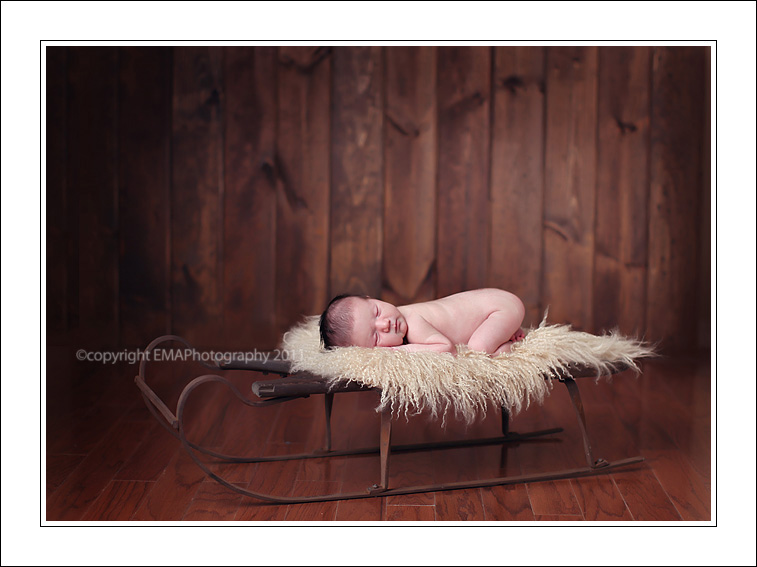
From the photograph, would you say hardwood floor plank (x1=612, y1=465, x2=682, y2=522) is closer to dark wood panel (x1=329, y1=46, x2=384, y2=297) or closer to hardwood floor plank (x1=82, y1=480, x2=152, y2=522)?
hardwood floor plank (x1=82, y1=480, x2=152, y2=522)

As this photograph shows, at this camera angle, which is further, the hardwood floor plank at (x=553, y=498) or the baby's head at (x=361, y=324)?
the baby's head at (x=361, y=324)

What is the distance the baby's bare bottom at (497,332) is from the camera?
215 centimetres

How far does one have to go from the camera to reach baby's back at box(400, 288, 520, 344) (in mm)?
2207

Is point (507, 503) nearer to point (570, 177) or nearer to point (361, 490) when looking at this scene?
point (361, 490)

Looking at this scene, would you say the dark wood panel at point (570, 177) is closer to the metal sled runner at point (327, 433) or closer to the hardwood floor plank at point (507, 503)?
the metal sled runner at point (327, 433)

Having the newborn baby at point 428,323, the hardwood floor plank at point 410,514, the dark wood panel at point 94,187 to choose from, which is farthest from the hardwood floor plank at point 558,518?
the dark wood panel at point 94,187

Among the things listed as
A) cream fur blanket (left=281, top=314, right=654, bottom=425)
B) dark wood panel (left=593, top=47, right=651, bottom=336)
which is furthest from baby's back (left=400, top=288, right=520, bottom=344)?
dark wood panel (left=593, top=47, right=651, bottom=336)

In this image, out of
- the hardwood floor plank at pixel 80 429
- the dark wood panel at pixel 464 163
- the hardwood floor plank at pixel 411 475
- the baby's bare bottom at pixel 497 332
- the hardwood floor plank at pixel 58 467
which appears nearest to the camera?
the hardwood floor plank at pixel 411 475

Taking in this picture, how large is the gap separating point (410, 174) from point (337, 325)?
1.78 meters

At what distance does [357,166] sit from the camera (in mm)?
3723

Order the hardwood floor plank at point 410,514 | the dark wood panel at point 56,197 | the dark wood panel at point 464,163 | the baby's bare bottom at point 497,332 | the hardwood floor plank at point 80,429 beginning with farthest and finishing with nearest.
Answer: the dark wood panel at point 464,163 < the dark wood panel at point 56,197 < the hardwood floor plank at point 80,429 < the baby's bare bottom at point 497,332 < the hardwood floor plank at point 410,514

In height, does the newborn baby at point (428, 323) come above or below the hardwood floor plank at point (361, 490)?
above

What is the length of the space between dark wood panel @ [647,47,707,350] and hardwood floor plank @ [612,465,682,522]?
182 cm

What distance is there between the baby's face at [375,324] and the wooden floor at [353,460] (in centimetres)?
39
